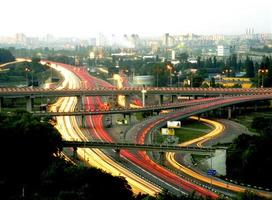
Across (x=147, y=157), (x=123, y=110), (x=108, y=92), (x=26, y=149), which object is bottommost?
(x=147, y=157)

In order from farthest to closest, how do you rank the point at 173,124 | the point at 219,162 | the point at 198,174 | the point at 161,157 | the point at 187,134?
the point at 173,124 → the point at 187,134 → the point at 161,157 → the point at 219,162 → the point at 198,174

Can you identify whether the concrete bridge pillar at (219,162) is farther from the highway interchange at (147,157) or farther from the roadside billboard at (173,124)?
the roadside billboard at (173,124)

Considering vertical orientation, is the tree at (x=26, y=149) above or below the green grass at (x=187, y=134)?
above

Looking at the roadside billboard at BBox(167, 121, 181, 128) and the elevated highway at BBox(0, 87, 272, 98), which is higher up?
the elevated highway at BBox(0, 87, 272, 98)

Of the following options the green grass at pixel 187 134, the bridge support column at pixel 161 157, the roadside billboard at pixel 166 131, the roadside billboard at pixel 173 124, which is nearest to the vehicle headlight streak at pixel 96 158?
the bridge support column at pixel 161 157

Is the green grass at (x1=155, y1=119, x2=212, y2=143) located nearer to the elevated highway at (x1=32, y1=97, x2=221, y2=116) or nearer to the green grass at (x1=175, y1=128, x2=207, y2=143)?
the green grass at (x1=175, y1=128, x2=207, y2=143)

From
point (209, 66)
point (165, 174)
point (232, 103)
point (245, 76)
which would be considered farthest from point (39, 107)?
point (209, 66)

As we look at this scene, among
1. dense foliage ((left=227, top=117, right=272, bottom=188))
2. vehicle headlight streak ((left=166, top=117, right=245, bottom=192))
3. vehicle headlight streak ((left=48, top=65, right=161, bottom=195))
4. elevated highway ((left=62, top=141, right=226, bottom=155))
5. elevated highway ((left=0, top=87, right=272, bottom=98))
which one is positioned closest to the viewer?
vehicle headlight streak ((left=48, top=65, right=161, bottom=195))

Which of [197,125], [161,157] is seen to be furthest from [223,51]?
[161,157]

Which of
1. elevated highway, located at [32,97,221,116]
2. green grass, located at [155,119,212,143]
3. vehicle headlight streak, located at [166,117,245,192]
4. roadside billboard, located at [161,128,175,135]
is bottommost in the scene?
green grass, located at [155,119,212,143]

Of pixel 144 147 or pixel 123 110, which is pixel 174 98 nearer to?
pixel 123 110

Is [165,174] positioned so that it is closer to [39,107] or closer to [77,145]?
[77,145]

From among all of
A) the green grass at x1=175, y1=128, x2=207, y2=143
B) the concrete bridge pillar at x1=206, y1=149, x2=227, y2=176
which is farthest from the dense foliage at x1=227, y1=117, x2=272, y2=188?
the green grass at x1=175, y1=128, x2=207, y2=143

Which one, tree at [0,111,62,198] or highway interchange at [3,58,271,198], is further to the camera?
tree at [0,111,62,198]
